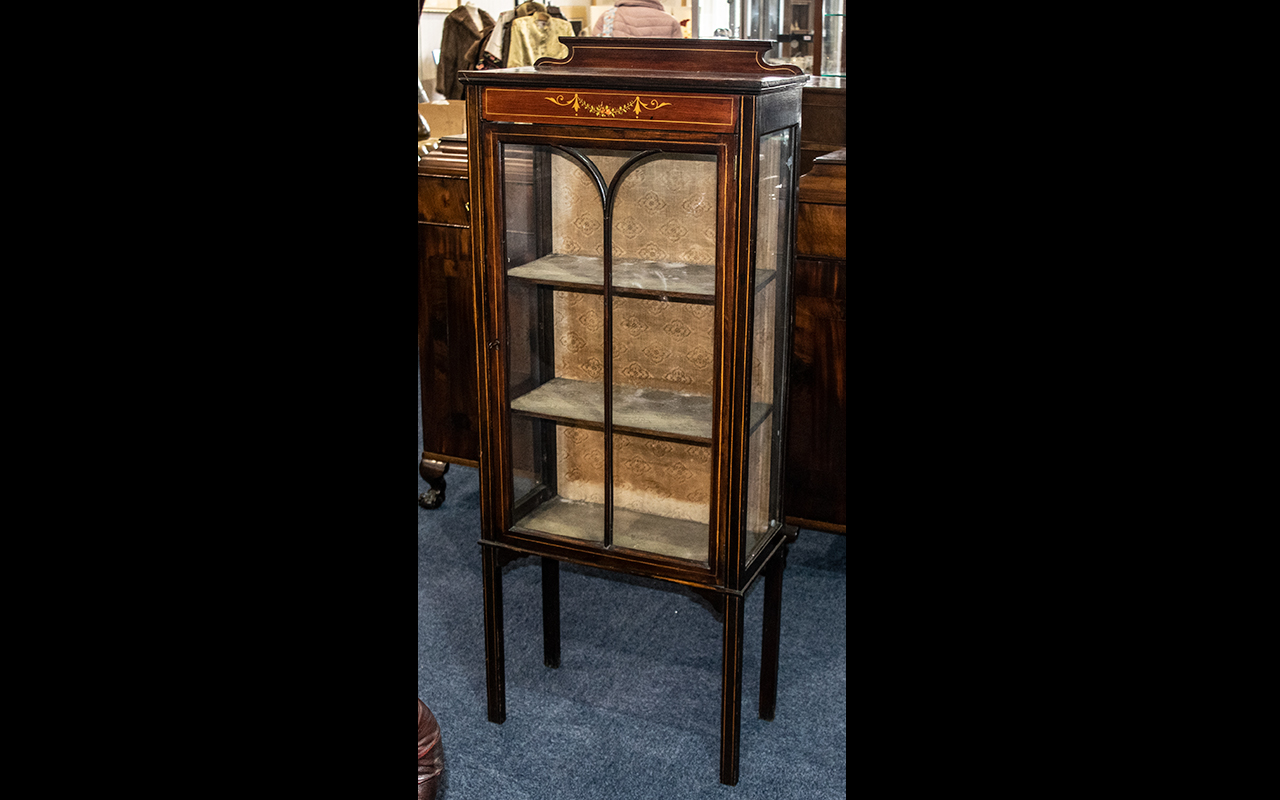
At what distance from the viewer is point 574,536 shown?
6.82ft

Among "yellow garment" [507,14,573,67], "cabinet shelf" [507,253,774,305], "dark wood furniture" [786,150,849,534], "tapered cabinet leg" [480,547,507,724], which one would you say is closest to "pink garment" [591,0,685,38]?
"dark wood furniture" [786,150,849,534]

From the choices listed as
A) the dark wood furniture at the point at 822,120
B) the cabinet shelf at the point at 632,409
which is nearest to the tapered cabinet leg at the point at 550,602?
the cabinet shelf at the point at 632,409

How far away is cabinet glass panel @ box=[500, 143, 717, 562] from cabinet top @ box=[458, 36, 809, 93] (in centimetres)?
12

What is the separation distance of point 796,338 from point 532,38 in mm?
3338

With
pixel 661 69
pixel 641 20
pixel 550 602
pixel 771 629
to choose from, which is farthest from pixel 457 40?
pixel 771 629

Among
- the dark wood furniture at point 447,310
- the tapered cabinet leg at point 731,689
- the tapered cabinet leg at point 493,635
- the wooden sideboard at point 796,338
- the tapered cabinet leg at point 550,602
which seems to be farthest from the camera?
the dark wood furniture at point 447,310

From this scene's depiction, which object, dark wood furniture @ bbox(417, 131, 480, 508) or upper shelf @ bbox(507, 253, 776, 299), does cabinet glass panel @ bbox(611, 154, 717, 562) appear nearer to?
→ upper shelf @ bbox(507, 253, 776, 299)

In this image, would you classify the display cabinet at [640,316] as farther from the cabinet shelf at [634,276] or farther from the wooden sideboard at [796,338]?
the wooden sideboard at [796,338]

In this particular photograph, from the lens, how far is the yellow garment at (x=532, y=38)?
17.5 ft

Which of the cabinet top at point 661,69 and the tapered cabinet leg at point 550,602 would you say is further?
the tapered cabinet leg at point 550,602

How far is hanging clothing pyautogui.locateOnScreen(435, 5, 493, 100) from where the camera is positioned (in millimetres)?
5797
